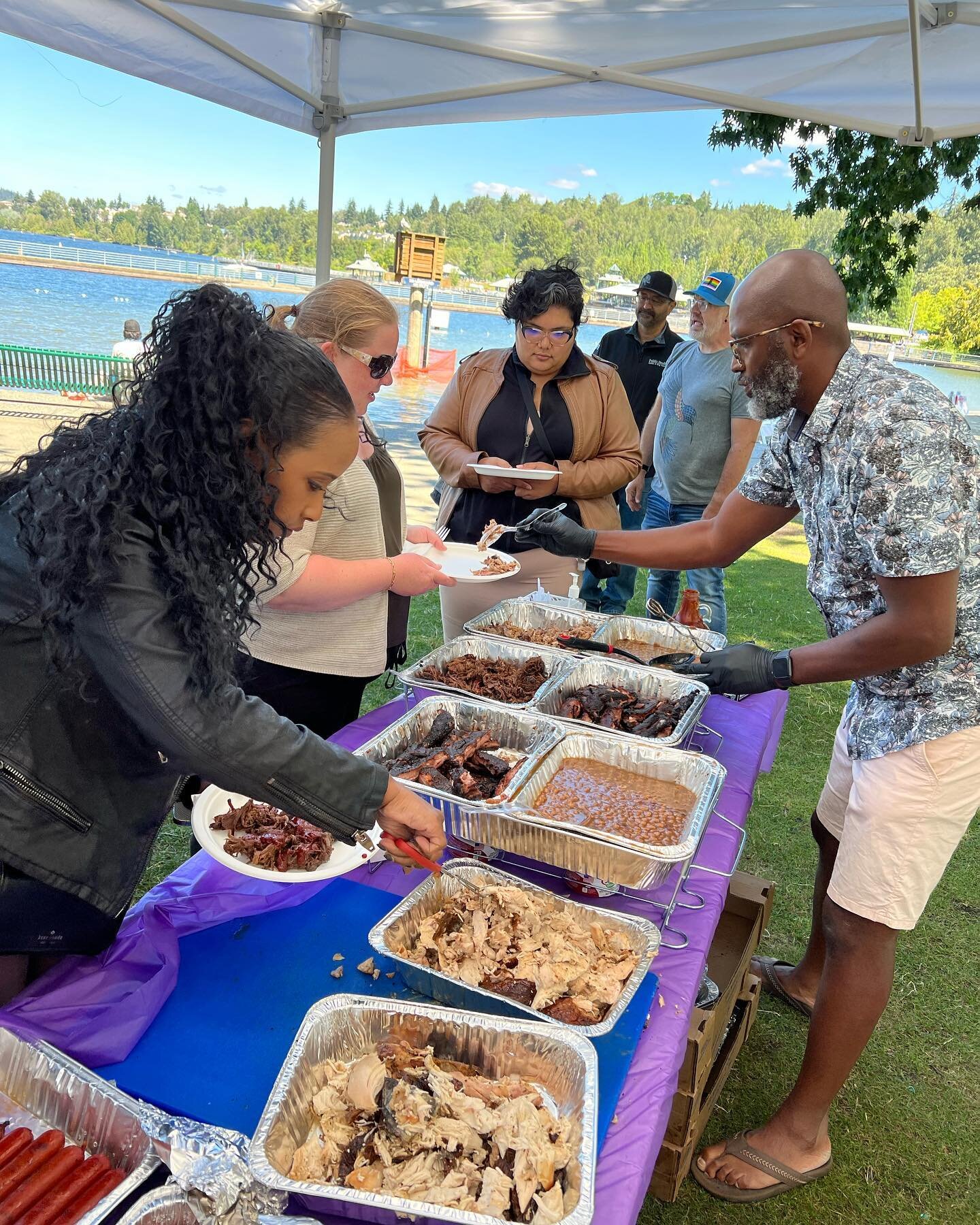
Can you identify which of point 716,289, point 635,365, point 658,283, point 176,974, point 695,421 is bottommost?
point 176,974

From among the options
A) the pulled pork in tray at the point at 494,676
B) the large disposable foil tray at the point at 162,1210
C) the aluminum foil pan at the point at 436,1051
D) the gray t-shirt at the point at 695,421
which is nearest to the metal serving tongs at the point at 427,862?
the aluminum foil pan at the point at 436,1051

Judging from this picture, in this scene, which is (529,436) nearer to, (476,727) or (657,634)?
(657,634)

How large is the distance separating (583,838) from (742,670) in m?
0.86

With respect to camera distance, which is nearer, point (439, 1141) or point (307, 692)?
point (439, 1141)

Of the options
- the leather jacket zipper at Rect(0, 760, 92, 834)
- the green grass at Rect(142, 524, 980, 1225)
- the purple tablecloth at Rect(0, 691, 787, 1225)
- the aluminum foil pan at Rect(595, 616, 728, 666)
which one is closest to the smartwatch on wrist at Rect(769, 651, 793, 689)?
the purple tablecloth at Rect(0, 691, 787, 1225)

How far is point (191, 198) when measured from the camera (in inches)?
768

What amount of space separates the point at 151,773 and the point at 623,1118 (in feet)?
3.21

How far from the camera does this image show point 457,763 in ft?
7.08

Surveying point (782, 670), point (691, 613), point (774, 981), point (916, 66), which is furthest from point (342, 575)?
point (916, 66)

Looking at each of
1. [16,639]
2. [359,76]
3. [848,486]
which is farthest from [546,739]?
[359,76]

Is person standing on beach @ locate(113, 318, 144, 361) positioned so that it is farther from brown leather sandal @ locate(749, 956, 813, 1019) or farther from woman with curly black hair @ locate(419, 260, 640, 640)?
brown leather sandal @ locate(749, 956, 813, 1019)

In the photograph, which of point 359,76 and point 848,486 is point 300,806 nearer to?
point 848,486

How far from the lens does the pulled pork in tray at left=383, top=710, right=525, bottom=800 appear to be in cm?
204

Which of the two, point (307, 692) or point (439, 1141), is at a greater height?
point (307, 692)
